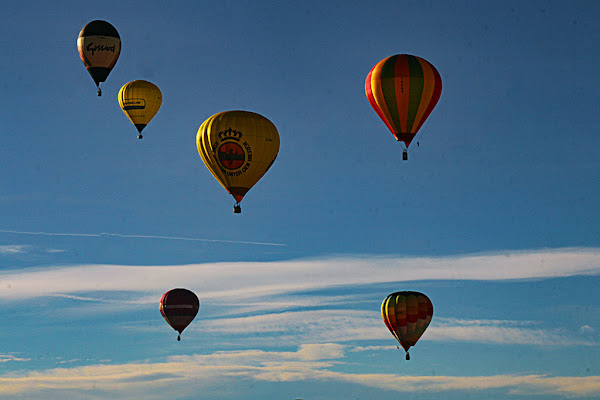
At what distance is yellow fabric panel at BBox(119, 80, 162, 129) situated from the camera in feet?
295

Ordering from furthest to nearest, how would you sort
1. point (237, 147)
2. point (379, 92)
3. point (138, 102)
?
point (138, 102)
point (379, 92)
point (237, 147)

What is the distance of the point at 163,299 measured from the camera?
94875 millimetres

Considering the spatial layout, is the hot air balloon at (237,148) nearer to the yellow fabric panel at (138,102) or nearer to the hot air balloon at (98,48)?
the hot air balloon at (98,48)

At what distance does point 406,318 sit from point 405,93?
71.7ft

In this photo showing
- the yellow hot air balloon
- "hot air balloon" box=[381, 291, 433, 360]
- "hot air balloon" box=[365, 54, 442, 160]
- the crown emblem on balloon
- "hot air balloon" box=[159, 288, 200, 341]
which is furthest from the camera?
"hot air balloon" box=[159, 288, 200, 341]

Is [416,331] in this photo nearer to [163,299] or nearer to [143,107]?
[163,299]

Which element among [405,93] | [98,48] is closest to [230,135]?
[405,93]

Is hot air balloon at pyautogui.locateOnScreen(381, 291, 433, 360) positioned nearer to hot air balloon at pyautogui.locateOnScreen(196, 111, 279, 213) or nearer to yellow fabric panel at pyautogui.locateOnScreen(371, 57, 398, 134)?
yellow fabric panel at pyautogui.locateOnScreen(371, 57, 398, 134)

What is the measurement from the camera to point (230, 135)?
72.4m

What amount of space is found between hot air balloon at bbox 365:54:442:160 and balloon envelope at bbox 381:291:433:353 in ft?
61.5

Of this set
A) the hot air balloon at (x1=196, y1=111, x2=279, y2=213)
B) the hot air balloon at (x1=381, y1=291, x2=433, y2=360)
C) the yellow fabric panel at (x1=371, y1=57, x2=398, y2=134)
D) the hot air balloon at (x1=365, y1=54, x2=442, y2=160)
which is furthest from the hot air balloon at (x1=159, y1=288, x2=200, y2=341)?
the yellow fabric panel at (x1=371, y1=57, x2=398, y2=134)

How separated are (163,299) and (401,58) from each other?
1285 inches

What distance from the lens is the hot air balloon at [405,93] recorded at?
73.2 metres

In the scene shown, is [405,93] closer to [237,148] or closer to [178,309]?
[237,148]
